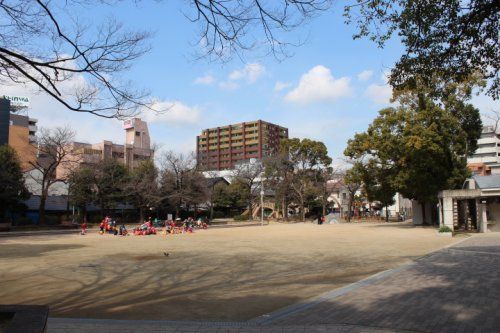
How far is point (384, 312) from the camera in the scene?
6941mm

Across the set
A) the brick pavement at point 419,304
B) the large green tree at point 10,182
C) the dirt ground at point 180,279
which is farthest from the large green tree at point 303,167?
the brick pavement at point 419,304

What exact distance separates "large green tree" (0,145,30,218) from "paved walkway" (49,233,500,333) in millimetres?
37587

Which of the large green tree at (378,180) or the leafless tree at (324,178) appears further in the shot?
the leafless tree at (324,178)

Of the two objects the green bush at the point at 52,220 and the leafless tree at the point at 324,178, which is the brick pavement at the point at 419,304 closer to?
the green bush at the point at 52,220

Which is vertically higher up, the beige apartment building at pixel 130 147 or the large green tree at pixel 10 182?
the beige apartment building at pixel 130 147

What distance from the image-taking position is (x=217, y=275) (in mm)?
11891

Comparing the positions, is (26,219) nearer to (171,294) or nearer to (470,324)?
(171,294)

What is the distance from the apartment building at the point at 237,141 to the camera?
130m

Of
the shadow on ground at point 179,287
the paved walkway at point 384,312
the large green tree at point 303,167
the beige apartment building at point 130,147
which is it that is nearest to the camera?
the paved walkway at point 384,312

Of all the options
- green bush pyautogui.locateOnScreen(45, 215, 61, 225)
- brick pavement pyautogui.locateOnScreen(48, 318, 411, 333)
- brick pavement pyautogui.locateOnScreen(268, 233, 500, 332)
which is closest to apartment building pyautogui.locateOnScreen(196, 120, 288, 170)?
green bush pyautogui.locateOnScreen(45, 215, 61, 225)

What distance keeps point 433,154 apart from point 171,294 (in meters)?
29.5

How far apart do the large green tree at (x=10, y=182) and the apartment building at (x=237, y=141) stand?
281 feet

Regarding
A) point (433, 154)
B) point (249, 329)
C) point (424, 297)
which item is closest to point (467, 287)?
point (424, 297)

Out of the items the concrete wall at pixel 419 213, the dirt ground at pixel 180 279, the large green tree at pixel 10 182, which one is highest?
the large green tree at pixel 10 182
